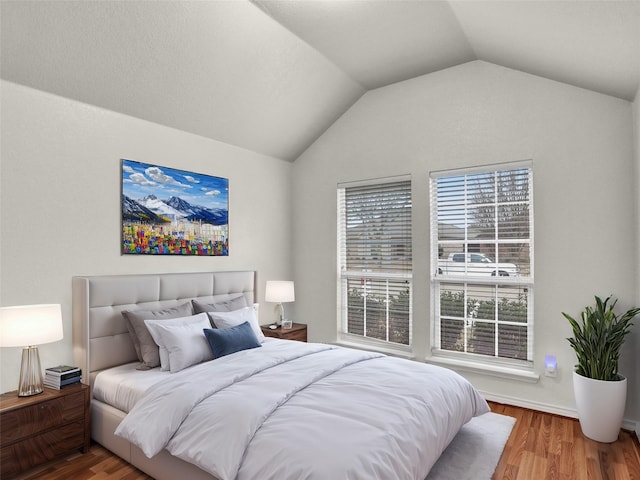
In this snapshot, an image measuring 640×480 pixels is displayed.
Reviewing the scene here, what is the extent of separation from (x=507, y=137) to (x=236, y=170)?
8.86 ft

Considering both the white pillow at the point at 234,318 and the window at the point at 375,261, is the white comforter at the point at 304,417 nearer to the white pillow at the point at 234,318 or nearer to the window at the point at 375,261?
the white pillow at the point at 234,318

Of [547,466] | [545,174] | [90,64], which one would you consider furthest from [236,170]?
[547,466]

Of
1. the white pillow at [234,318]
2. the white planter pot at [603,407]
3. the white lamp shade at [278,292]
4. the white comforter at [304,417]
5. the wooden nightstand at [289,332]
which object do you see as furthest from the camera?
the white lamp shade at [278,292]

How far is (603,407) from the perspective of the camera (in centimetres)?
281

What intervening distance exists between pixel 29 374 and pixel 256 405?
5.27 ft

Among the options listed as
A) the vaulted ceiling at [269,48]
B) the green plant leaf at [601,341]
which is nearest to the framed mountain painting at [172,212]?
the vaulted ceiling at [269,48]

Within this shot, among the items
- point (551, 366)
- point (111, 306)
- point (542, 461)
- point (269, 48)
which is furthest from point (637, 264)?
point (111, 306)

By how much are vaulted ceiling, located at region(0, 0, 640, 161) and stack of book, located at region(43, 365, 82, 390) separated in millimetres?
1965

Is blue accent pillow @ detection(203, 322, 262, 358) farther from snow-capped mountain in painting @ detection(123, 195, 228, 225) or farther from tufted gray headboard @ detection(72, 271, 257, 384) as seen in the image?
snow-capped mountain in painting @ detection(123, 195, 228, 225)

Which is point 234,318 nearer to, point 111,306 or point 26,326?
point 111,306

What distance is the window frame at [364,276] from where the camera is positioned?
163 inches

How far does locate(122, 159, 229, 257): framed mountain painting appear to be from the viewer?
3340mm

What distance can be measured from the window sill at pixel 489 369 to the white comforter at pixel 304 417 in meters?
0.85

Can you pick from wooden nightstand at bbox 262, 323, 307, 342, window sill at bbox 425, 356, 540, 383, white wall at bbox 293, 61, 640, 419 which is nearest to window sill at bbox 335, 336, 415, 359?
white wall at bbox 293, 61, 640, 419
